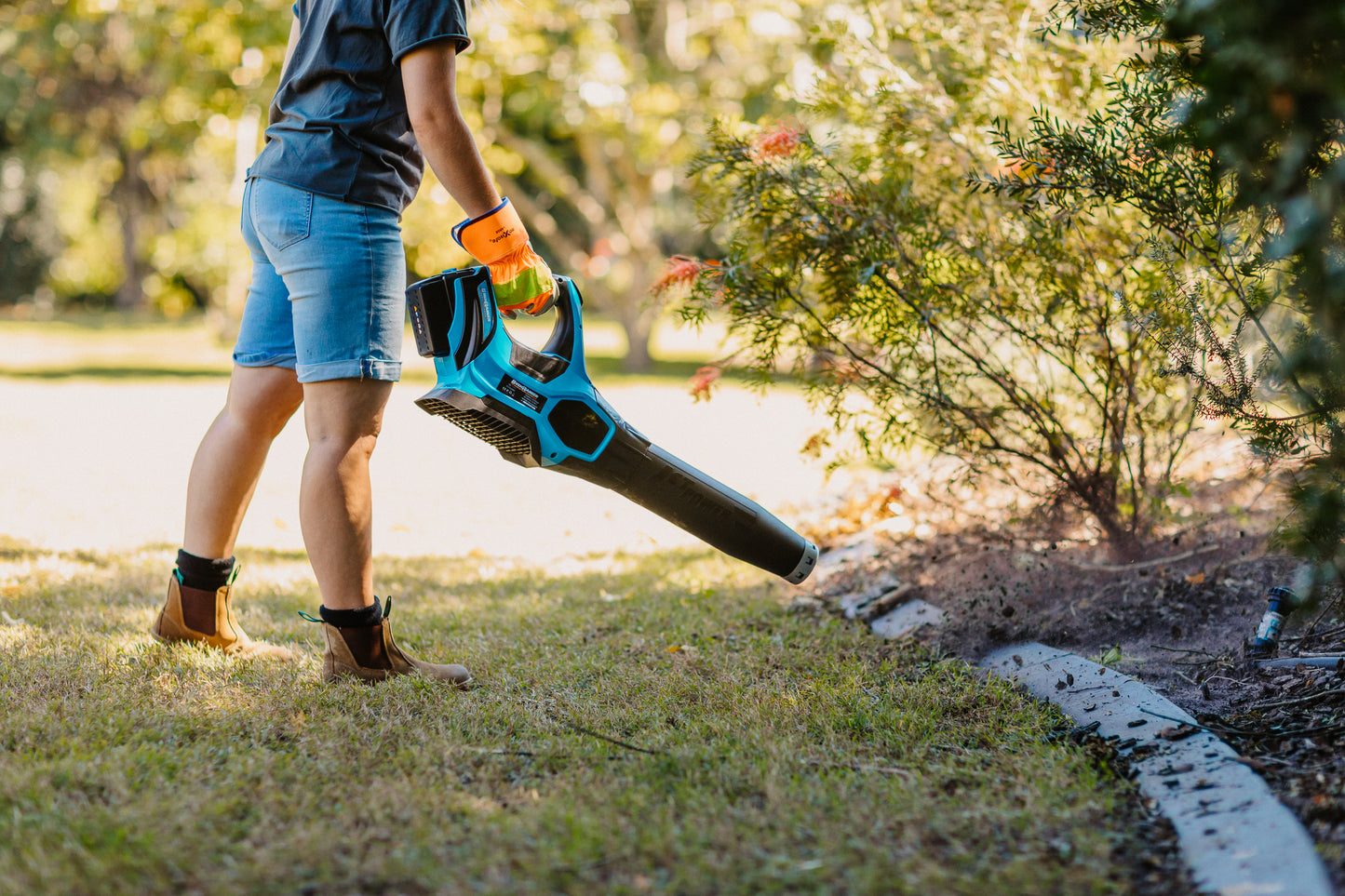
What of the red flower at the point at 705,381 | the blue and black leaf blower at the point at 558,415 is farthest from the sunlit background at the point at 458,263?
the blue and black leaf blower at the point at 558,415

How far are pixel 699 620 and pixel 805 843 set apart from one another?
1.69 m

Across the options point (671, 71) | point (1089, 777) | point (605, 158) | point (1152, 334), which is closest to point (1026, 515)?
point (1152, 334)

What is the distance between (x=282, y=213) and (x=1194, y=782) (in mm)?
2295

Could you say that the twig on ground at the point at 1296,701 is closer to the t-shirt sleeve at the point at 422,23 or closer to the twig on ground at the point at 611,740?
the twig on ground at the point at 611,740

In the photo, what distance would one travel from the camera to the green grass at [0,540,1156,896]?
1816mm

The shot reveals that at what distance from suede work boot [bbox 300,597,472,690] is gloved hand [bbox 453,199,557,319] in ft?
2.69

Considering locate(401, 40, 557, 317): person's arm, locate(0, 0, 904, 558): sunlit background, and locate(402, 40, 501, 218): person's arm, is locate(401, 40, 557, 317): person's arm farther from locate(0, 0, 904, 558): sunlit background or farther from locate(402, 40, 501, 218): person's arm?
locate(0, 0, 904, 558): sunlit background

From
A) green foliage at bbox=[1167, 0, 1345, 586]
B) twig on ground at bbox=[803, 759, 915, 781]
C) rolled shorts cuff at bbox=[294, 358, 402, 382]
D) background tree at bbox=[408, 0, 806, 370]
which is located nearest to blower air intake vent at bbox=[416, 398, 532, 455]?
rolled shorts cuff at bbox=[294, 358, 402, 382]

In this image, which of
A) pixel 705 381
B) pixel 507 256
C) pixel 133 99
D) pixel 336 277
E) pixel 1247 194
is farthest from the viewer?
pixel 133 99

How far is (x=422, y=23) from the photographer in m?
2.46

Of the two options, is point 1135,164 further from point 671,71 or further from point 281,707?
point 671,71

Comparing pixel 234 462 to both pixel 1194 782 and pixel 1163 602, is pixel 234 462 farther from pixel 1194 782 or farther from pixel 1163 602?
pixel 1163 602

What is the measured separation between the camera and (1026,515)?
380 cm

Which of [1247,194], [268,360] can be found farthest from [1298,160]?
[268,360]
